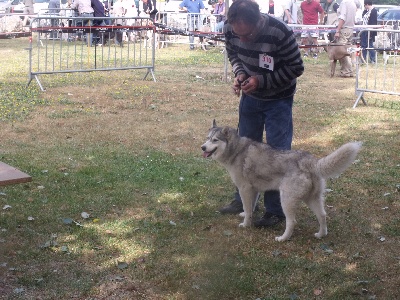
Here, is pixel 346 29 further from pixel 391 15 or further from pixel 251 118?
pixel 251 118

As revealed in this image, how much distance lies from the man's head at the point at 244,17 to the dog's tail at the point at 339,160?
1.24 m

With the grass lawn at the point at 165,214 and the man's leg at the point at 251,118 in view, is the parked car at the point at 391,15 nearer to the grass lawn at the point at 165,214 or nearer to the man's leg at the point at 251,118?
the grass lawn at the point at 165,214

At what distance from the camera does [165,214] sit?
21.4 feet

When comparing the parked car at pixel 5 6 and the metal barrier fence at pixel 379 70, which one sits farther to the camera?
the parked car at pixel 5 6

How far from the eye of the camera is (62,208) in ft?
21.6

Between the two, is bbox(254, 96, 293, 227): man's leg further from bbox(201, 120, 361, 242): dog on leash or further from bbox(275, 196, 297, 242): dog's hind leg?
bbox(275, 196, 297, 242): dog's hind leg

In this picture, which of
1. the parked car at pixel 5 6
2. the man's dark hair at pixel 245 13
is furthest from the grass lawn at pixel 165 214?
the parked car at pixel 5 6

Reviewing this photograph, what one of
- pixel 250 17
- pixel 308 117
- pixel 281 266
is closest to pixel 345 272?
pixel 281 266

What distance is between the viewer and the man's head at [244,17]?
5.41m

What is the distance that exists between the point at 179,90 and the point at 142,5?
14535 millimetres

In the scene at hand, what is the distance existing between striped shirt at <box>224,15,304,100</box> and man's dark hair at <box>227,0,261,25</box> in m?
0.16

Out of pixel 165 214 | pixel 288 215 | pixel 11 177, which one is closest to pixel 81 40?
pixel 165 214

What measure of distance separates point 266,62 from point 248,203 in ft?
4.28

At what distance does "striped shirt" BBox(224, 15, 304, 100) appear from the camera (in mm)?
5613
